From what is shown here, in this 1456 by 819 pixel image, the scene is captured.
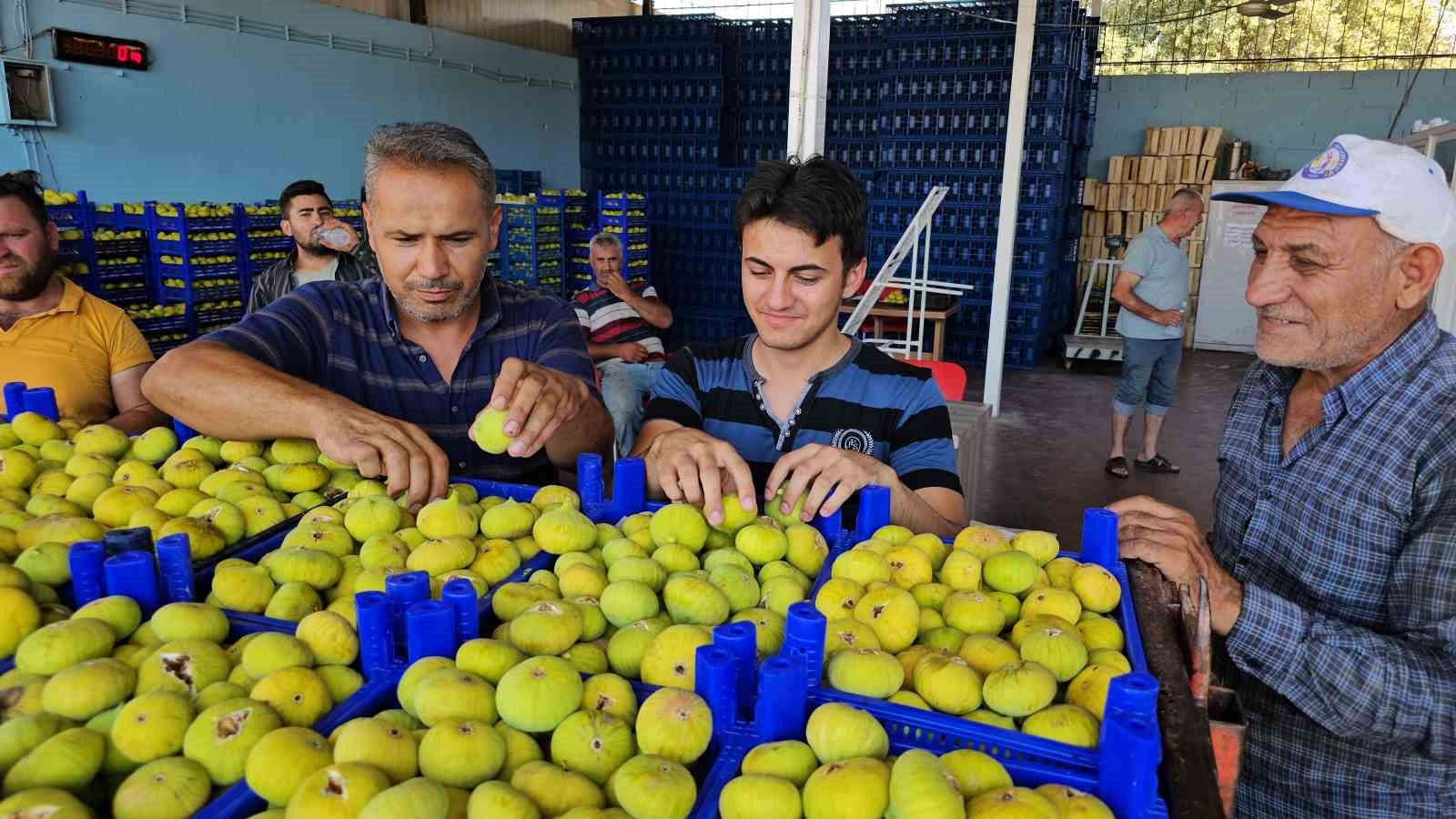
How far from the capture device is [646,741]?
0.89 meters

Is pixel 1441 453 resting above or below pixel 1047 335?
above

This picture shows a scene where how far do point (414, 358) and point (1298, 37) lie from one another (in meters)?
15.4

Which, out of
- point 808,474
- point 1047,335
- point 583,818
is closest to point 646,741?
point 583,818

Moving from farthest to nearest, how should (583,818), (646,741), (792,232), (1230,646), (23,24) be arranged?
(23,24)
(792,232)
(1230,646)
(646,741)
(583,818)

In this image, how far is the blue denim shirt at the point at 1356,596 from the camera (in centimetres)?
133

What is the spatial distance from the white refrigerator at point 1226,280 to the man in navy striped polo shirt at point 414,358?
11863 millimetres

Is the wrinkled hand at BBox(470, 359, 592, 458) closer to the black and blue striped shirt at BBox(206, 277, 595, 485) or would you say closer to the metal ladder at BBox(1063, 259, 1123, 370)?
the black and blue striped shirt at BBox(206, 277, 595, 485)

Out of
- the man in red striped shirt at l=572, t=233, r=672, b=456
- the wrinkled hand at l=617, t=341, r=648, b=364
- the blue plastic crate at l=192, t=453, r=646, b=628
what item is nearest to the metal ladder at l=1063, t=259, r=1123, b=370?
the man in red striped shirt at l=572, t=233, r=672, b=456

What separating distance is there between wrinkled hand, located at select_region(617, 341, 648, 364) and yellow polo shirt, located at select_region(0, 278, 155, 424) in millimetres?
2913

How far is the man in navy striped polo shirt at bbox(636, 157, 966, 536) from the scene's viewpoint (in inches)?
64.7

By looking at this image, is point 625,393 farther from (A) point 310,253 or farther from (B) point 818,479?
(B) point 818,479

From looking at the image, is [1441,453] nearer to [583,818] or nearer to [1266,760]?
[1266,760]

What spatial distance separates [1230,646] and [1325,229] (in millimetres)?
788

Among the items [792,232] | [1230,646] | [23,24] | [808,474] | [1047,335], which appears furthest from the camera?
[1047,335]
